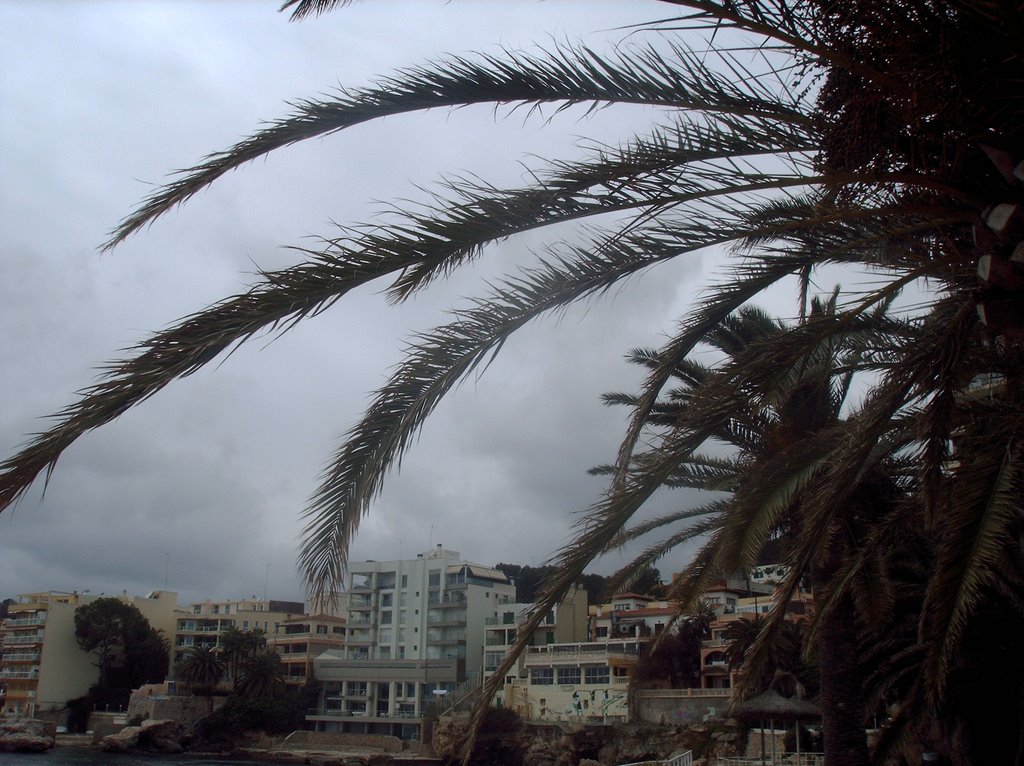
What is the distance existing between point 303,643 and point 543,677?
1035 inches

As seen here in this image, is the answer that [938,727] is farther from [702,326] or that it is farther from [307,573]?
[307,573]

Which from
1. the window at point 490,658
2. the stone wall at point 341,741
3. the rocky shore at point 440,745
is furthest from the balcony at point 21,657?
the window at point 490,658

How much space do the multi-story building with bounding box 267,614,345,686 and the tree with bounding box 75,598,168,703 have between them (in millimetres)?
10406

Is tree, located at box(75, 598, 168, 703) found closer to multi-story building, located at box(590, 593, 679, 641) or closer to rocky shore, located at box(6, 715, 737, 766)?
rocky shore, located at box(6, 715, 737, 766)

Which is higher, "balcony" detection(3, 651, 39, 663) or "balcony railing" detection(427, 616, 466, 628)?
"balcony railing" detection(427, 616, 466, 628)

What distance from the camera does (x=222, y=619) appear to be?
262ft

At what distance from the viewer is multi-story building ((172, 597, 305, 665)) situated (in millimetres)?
78125

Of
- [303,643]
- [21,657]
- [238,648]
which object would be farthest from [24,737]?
[303,643]

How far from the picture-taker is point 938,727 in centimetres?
1578

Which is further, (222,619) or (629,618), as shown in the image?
(222,619)

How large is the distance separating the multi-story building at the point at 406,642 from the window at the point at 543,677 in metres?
8.50

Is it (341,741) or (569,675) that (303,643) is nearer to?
(341,741)

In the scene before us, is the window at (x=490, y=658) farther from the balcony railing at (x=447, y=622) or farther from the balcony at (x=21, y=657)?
the balcony at (x=21, y=657)

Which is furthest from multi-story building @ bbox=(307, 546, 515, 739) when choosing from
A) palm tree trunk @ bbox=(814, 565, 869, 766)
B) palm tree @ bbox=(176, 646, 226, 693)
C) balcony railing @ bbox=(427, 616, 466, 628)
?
palm tree trunk @ bbox=(814, 565, 869, 766)
